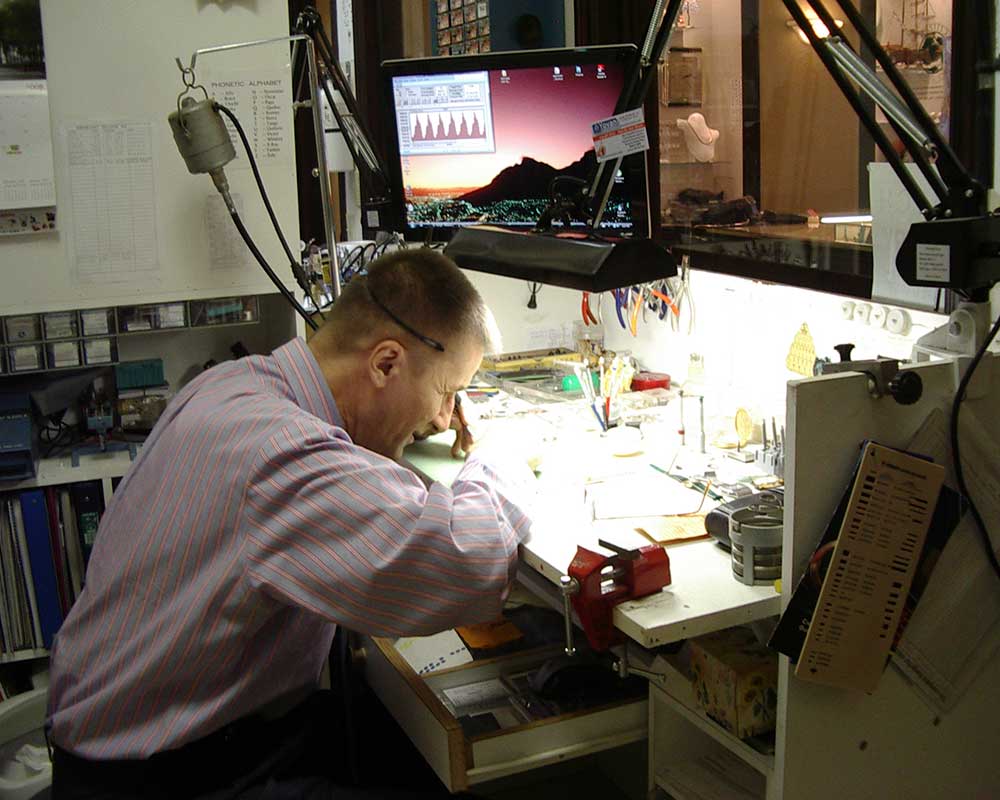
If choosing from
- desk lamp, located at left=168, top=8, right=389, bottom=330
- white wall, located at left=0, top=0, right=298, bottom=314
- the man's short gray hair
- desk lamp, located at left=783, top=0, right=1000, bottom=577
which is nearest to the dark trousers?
the man's short gray hair

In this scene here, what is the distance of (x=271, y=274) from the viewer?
2586 millimetres

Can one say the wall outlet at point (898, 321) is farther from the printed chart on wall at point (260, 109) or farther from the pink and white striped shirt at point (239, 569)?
the printed chart on wall at point (260, 109)

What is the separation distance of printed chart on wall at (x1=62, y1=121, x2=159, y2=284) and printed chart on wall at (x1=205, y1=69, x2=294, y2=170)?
0.20 metres

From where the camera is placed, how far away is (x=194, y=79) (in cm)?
248

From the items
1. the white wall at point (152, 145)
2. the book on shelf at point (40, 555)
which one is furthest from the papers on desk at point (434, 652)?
the white wall at point (152, 145)

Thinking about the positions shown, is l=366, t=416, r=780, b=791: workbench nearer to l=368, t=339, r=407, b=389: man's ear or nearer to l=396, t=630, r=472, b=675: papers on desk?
l=396, t=630, r=472, b=675: papers on desk

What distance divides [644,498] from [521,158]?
112cm

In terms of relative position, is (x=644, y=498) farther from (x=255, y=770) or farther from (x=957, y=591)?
(x=255, y=770)

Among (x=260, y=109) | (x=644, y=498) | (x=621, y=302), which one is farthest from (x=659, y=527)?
(x=260, y=109)

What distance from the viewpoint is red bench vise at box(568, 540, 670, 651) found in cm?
149

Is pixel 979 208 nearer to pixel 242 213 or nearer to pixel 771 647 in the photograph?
pixel 771 647

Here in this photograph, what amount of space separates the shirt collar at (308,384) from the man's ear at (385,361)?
73 millimetres

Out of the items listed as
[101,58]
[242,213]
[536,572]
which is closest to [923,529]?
[536,572]

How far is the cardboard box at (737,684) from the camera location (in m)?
1.54
